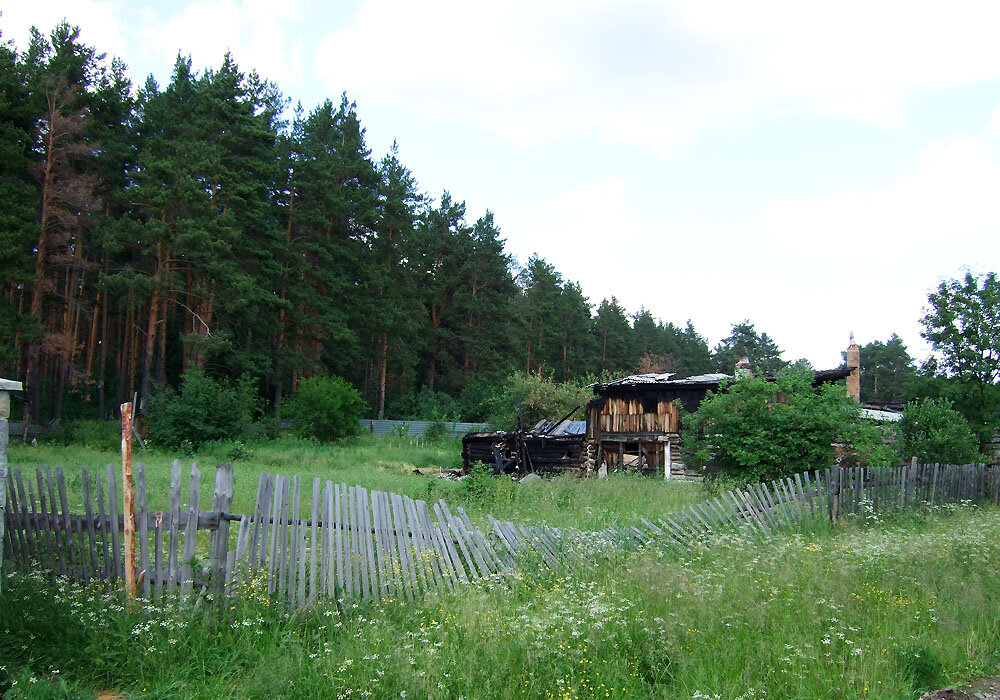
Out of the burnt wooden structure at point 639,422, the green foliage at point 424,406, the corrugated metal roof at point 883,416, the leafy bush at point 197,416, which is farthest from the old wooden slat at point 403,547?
the green foliage at point 424,406

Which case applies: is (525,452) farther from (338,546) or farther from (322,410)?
(338,546)

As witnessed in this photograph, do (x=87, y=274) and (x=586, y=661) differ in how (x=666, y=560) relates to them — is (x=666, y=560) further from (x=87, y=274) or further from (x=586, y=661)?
(x=87, y=274)

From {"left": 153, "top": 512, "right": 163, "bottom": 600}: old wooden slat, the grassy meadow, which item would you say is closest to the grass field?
the grassy meadow

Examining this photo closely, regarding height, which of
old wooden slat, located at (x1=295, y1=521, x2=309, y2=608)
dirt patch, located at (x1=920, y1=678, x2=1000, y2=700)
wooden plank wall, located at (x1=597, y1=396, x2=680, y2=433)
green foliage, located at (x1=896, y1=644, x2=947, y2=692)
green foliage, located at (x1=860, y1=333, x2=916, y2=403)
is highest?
green foliage, located at (x1=860, y1=333, x2=916, y2=403)

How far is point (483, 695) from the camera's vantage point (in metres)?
4.85

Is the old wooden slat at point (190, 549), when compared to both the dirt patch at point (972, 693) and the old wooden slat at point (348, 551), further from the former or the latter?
the dirt patch at point (972, 693)

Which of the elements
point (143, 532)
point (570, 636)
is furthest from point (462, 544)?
point (143, 532)

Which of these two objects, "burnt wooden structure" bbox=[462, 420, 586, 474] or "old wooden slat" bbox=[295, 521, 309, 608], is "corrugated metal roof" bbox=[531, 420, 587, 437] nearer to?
"burnt wooden structure" bbox=[462, 420, 586, 474]

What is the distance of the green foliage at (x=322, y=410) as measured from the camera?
35000mm

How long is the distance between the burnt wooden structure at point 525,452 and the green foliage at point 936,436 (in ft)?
40.7

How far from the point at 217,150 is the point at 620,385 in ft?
71.5

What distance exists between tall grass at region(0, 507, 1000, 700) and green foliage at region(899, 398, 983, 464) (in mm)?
14760

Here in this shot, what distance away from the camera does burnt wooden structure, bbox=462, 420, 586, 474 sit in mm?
29094

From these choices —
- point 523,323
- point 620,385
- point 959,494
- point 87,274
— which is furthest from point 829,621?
point 523,323
